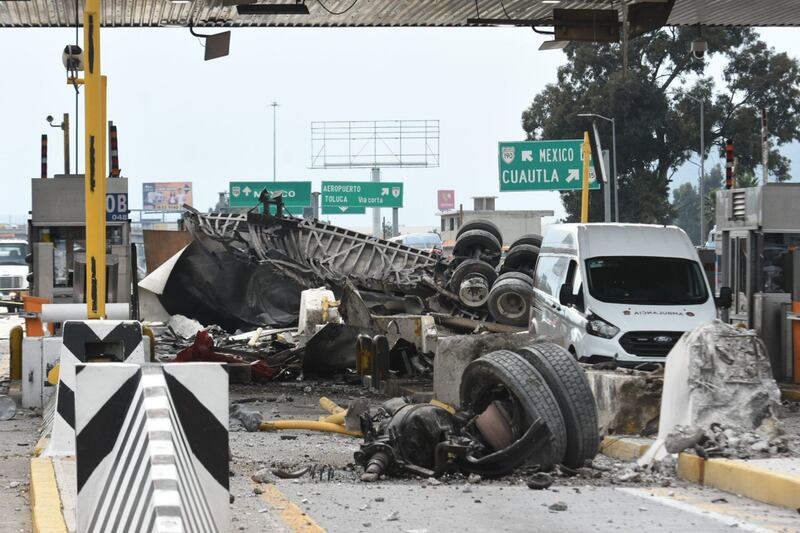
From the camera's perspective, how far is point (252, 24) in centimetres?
2164

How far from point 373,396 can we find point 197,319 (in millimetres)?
12372

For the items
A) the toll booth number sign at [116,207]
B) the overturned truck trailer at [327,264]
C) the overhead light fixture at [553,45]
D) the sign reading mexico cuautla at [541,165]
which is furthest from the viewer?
the sign reading mexico cuautla at [541,165]

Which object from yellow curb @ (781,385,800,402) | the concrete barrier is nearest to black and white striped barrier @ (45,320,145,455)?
the concrete barrier

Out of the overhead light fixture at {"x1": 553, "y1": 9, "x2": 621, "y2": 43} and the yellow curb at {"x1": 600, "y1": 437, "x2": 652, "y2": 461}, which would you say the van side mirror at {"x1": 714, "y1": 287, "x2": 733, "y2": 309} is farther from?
the yellow curb at {"x1": 600, "y1": 437, "x2": 652, "y2": 461}

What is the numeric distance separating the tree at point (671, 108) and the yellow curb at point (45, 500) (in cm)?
5923

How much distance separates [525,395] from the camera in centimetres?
948

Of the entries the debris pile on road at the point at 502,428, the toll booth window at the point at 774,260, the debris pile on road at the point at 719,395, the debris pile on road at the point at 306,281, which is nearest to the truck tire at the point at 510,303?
the debris pile on road at the point at 306,281

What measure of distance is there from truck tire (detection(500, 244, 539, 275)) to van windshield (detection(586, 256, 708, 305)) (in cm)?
929

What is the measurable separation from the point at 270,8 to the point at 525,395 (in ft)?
34.4

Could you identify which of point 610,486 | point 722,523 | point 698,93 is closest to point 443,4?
point 610,486

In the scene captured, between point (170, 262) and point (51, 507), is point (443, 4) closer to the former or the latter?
point (170, 262)

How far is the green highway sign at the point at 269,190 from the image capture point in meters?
85.8

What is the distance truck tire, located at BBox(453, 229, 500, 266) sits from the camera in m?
28.7

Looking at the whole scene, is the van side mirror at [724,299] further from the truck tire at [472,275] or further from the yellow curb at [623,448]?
the truck tire at [472,275]
